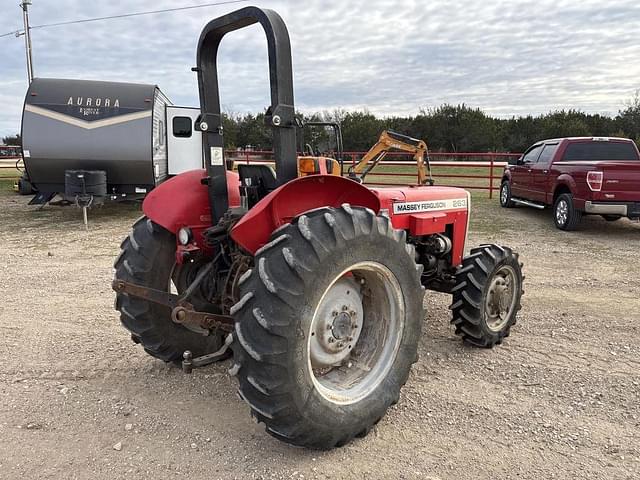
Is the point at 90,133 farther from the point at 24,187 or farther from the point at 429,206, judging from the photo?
the point at 429,206

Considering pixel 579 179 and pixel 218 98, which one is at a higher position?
pixel 218 98

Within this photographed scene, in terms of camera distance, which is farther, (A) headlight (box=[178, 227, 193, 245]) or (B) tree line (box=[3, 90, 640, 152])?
(B) tree line (box=[3, 90, 640, 152])

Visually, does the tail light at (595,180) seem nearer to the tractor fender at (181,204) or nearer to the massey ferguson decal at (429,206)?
the massey ferguson decal at (429,206)

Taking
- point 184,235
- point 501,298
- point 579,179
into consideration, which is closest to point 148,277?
point 184,235

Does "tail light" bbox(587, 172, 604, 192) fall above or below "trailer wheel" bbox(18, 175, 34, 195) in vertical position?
above

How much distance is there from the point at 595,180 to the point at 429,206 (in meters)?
6.38

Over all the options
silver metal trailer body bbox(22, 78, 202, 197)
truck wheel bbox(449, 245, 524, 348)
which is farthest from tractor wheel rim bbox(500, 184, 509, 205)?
truck wheel bbox(449, 245, 524, 348)

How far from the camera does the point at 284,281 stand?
2.48m

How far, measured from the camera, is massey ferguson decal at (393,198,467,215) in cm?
418

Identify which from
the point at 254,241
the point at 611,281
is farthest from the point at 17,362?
the point at 611,281

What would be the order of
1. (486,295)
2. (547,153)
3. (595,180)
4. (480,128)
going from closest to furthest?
1. (486,295)
2. (595,180)
3. (547,153)
4. (480,128)

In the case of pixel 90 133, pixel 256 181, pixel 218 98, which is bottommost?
pixel 256 181

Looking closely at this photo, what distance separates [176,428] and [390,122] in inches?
1606

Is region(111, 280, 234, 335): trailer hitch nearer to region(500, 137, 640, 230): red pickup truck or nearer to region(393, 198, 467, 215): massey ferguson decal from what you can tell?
region(393, 198, 467, 215): massey ferguson decal
